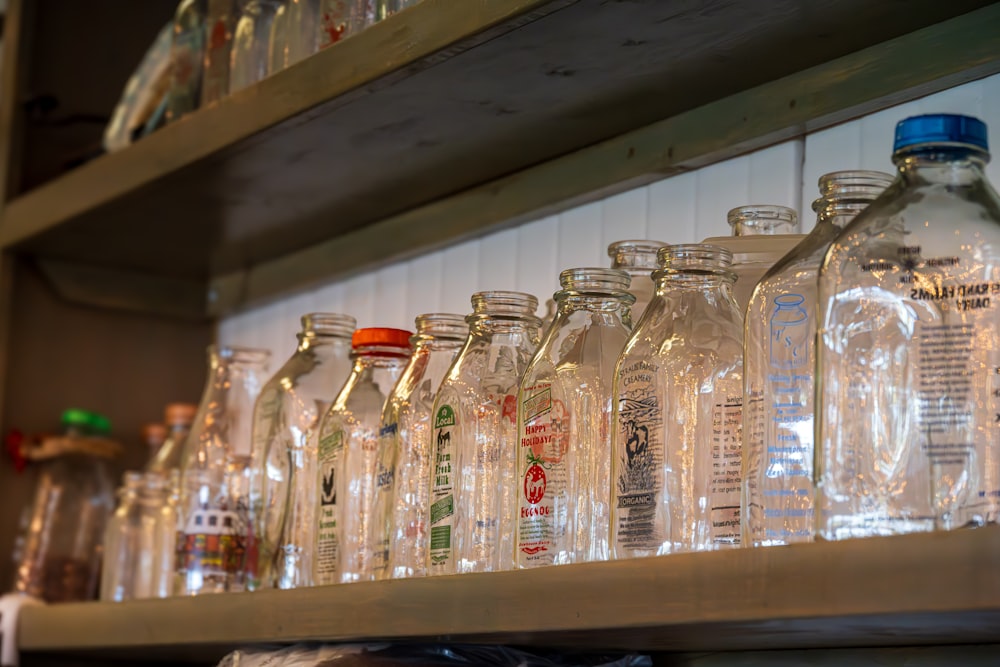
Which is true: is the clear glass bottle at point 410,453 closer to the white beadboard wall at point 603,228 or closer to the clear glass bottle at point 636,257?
the clear glass bottle at point 636,257

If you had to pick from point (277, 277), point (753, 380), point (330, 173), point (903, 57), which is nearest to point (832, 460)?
point (753, 380)

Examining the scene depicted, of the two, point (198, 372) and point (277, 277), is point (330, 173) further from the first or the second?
point (198, 372)

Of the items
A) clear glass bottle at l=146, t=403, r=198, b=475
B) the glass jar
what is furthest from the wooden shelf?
the glass jar

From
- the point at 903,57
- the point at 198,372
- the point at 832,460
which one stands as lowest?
the point at 832,460

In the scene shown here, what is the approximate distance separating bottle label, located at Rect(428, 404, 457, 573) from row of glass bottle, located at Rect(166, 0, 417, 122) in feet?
1.38

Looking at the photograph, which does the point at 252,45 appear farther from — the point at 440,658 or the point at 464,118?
the point at 440,658

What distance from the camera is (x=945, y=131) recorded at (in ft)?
2.80

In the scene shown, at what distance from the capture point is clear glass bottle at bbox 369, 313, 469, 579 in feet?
4.03

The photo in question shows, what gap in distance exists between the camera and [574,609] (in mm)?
953

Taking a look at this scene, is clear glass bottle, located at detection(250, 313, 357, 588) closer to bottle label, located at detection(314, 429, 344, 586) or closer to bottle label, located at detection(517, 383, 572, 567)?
bottle label, located at detection(314, 429, 344, 586)

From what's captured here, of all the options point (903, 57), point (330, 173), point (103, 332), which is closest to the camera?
point (903, 57)

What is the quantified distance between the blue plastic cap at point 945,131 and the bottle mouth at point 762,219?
0.29 m

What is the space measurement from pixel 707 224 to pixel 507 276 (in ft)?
1.01

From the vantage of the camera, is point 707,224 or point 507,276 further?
point 507,276
